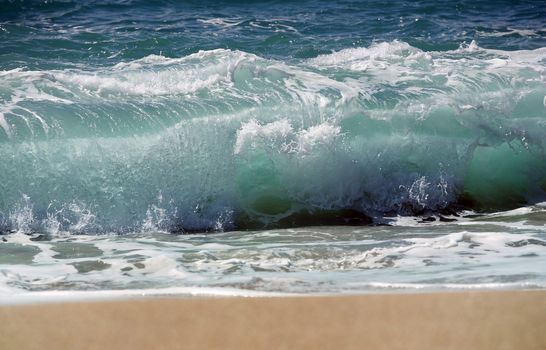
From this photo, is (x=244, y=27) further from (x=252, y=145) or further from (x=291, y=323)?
(x=291, y=323)

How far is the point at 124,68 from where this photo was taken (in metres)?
6.72

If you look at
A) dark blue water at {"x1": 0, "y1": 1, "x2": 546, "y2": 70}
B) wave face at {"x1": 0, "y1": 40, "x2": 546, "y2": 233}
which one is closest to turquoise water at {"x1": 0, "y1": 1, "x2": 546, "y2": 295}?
wave face at {"x1": 0, "y1": 40, "x2": 546, "y2": 233}

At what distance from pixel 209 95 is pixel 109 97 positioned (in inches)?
26.1

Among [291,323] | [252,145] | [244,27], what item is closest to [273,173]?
[252,145]

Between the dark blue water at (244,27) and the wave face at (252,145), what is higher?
the dark blue water at (244,27)

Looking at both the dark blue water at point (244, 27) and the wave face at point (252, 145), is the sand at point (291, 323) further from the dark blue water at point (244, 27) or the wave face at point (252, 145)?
the dark blue water at point (244, 27)

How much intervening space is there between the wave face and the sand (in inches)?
86.6

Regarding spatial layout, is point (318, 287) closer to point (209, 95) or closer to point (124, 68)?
point (209, 95)

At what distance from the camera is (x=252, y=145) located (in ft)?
16.8

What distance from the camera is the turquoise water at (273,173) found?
11.0ft

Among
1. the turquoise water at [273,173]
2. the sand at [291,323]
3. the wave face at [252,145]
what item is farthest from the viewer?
the wave face at [252,145]

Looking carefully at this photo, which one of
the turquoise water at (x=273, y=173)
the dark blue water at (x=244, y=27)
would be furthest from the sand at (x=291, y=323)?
the dark blue water at (x=244, y=27)

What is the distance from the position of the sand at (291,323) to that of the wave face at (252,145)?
2.20 metres

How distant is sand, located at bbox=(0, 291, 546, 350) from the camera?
2.12 metres
